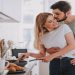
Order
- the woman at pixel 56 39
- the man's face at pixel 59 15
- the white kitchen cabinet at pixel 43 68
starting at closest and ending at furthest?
the woman at pixel 56 39
the man's face at pixel 59 15
the white kitchen cabinet at pixel 43 68

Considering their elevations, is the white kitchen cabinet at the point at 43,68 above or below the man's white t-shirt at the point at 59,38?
below

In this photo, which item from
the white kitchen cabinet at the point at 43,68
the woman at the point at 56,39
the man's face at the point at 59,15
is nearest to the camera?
the woman at the point at 56,39

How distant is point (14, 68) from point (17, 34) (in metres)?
2.06

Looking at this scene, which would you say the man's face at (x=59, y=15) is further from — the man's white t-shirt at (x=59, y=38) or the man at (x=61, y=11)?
the man's white t-shirt at (x=59, y=38)

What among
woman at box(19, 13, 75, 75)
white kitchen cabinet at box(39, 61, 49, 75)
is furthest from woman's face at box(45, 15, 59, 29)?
white kitchen cabinet at box(39, 61, 49, 75)

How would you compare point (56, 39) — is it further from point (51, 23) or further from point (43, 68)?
point (43, 68)

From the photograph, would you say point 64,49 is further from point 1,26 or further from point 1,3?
point 1,26

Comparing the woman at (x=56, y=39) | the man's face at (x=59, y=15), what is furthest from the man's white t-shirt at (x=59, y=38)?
the man's face at (x=59, y=15)

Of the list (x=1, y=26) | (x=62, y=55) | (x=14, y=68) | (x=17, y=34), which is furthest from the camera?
(x=17, y=34)

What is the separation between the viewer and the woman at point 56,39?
6.02ft

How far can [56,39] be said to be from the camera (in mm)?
1861

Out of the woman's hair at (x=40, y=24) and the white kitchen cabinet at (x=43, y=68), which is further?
the white kitchen cabinet at (x=43, y=68)

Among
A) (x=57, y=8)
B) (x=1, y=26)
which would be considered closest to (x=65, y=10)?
(x=57, y=8)

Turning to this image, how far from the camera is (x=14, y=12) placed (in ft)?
9.06
